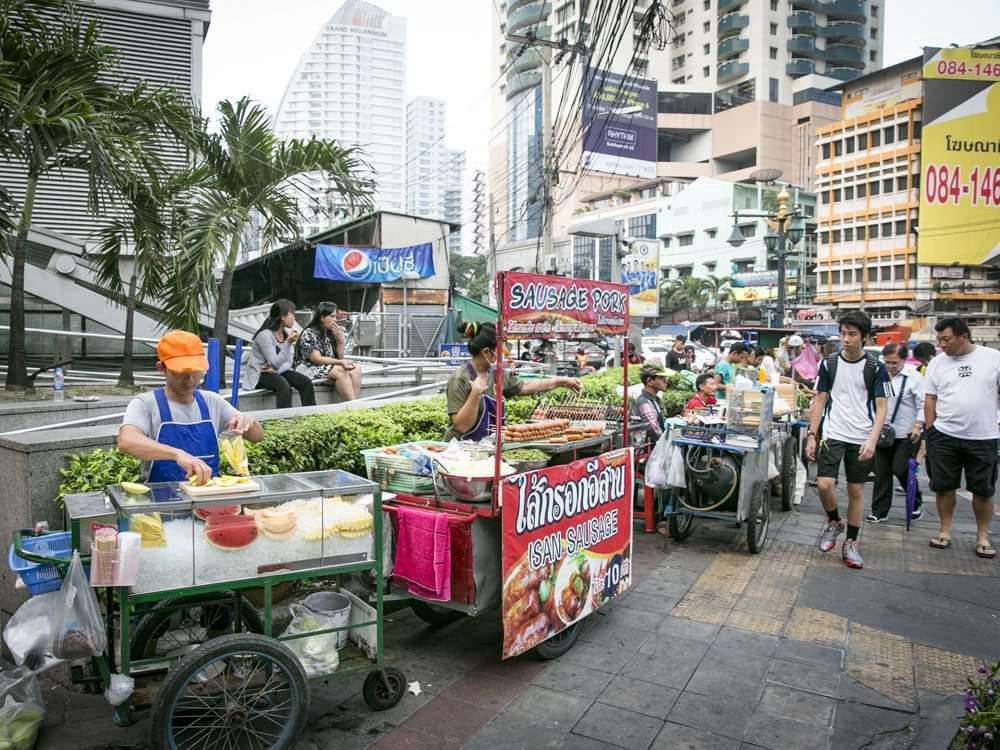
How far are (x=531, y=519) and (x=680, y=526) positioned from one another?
3316 millimetres

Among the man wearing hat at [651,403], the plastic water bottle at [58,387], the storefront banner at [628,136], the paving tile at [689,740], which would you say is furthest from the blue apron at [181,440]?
the storefront banner at [628,136]

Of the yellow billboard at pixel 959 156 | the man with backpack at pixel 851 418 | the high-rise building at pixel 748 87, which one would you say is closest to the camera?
the man with backpack at pixel 851 418

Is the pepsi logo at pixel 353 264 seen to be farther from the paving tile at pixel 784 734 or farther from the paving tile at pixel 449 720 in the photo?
the paving tile at pixel 784 734

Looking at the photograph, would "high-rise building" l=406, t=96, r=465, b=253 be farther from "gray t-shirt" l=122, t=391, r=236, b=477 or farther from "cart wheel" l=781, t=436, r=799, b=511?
"gray t-shirt" l=122, t=391, r=236, b=477

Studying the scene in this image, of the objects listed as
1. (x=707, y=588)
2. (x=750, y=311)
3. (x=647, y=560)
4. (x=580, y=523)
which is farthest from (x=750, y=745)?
(x=750, y=311)

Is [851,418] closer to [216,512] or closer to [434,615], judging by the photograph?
[434,615]

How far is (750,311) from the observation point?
36.5 meters

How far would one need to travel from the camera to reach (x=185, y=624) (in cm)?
372

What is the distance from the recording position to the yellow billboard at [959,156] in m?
50.9

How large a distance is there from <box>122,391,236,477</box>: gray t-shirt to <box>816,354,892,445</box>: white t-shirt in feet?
16.3

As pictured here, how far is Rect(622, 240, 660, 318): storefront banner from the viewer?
24.1m

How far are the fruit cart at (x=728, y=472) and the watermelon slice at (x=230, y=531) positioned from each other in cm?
418

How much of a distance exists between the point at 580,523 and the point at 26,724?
9.67 feet

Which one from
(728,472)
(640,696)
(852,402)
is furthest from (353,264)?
(640,696)
